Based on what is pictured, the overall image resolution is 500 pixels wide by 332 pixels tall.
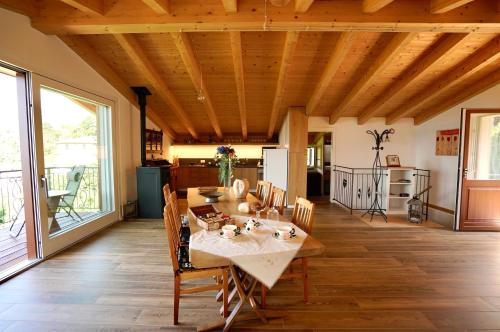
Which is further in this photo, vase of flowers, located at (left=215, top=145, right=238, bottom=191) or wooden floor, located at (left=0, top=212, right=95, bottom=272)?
vase of flowers, located at (left=215, top=145, right=238, bottom=191)

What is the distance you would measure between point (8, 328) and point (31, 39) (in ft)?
9.90

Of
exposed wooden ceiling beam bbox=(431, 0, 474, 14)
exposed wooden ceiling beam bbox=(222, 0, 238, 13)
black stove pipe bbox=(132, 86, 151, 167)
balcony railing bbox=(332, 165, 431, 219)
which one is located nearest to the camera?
exposed wooden ceiling beam bbox=(431, 0, 474, 14)

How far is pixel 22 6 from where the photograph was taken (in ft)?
9.13

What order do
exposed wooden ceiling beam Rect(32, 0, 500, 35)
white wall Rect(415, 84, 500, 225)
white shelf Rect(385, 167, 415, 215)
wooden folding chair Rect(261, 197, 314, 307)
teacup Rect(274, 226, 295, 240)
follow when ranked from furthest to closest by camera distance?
white shelf Rect(385, 167, 415, 215) < white wall Rect(415, 84, 500, 225) < exposed wooden ceiling beam Rect(32, 0, 500, 35) < wooden folding chair Rect(261, 197, 314, 307) < teacup Rect(274, 226, 295, 240)

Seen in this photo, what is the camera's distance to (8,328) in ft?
6.37

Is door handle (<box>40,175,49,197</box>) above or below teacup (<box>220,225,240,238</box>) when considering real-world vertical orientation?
above

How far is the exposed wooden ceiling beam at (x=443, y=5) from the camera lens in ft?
8.43

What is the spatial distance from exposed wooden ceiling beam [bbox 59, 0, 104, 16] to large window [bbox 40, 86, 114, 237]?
114 centimetres

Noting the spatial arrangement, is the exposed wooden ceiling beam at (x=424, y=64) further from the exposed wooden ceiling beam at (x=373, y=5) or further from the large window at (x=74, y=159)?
the large window at (x=74, y=159)

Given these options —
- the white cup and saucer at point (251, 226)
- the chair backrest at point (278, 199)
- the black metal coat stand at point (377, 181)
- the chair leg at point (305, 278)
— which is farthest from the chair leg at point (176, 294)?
the black metal coat stand at point (377, 181)

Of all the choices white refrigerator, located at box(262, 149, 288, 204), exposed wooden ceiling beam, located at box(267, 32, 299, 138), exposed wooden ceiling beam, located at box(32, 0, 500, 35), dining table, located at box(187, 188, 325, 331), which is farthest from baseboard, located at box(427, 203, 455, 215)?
dining table, located at box(187, 188, 325, 331)

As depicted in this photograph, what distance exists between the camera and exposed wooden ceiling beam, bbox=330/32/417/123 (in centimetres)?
324

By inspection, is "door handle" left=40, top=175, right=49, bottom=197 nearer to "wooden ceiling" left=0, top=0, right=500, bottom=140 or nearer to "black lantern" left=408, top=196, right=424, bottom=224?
"wooden ceiling" left=0, top=0, right=500, bottom=140

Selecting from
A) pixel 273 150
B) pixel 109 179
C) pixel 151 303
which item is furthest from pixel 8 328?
pixel 273 150
